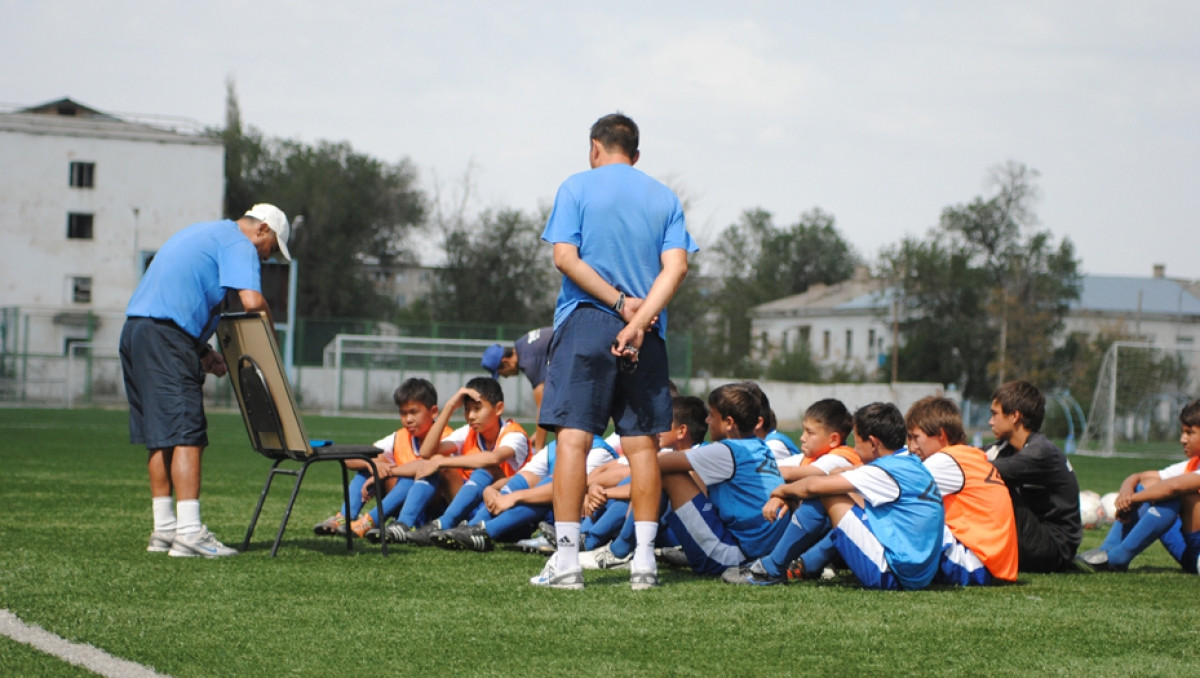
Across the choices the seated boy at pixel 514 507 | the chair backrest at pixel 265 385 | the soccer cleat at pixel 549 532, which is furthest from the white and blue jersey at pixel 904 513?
the chair backrest at pixel 265 385

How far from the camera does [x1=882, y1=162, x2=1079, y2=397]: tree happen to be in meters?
52.2

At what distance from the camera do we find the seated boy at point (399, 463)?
6914mm

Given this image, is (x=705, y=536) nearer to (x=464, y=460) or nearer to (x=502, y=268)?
(x=464, y=460)

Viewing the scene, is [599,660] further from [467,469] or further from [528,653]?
[467,469]

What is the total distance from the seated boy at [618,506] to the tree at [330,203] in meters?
50.7

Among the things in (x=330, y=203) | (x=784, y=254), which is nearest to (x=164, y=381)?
(x=330, y=203)

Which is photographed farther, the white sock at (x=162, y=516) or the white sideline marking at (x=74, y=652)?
the white sock at (x=162, y=516)

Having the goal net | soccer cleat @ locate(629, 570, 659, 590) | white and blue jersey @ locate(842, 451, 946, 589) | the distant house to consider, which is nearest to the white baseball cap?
soccer cleat @ locate(629, 570, 659, 590)

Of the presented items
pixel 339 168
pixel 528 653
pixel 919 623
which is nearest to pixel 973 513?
pixel 919 623

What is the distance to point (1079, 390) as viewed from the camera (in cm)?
4850

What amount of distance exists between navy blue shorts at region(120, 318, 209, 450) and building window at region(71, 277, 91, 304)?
44.6 m

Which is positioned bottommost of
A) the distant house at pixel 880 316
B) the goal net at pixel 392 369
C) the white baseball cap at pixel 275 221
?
the goal net at pixel 392 369

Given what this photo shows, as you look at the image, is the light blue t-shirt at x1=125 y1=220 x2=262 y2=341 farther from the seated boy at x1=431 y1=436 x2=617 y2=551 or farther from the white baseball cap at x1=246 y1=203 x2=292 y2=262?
the seated boy at x1=431 y1=436 x2=617 y2=551

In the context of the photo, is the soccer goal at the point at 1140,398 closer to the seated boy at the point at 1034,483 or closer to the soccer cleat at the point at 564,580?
the seated boy at the point at 1034,483
